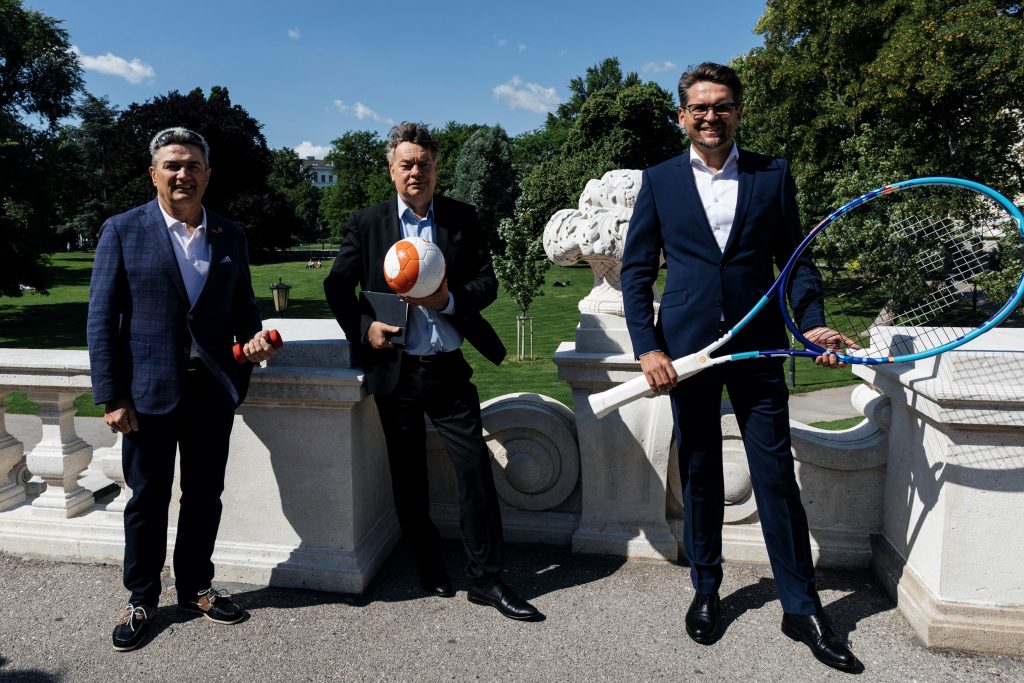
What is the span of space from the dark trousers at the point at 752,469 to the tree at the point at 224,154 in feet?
111

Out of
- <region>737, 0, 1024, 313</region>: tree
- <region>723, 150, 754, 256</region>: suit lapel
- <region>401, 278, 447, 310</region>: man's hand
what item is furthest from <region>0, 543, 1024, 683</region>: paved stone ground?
<region>737, 0, 1024, 313</region>: tree

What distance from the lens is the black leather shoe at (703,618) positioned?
10.2 ft

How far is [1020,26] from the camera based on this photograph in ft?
40.3

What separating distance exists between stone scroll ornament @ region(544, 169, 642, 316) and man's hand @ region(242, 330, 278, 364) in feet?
5.50

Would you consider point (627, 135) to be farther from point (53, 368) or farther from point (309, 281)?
point (53, 368)

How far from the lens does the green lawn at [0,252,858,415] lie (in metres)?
12.9

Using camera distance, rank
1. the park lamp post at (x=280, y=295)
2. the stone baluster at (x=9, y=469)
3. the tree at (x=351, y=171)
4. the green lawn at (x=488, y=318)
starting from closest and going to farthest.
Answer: the stone baluster at (x=9, y=469), the green lawn at (x=488, y=318), the park lamp post at (x=280, y=295), the tree at (x=351, y=171)

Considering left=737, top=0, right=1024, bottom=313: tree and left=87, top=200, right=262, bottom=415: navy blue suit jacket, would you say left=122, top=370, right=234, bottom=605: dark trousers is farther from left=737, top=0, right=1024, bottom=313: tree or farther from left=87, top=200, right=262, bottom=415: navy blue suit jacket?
left=737, top=0, right=1024, bottom=313: tree

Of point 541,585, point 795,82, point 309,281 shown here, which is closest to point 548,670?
point 541,585

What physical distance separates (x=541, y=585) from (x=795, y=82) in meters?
20.0

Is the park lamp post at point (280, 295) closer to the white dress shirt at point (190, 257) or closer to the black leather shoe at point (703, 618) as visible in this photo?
the white dress shirt at point (190, 257)

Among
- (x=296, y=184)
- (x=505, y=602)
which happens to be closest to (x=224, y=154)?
(x=505, y=602)

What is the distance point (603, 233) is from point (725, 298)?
126 centimetres

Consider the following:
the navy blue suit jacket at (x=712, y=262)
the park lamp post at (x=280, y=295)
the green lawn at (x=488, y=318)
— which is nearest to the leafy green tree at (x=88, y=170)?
the green lawn at (x=488, y=318)
